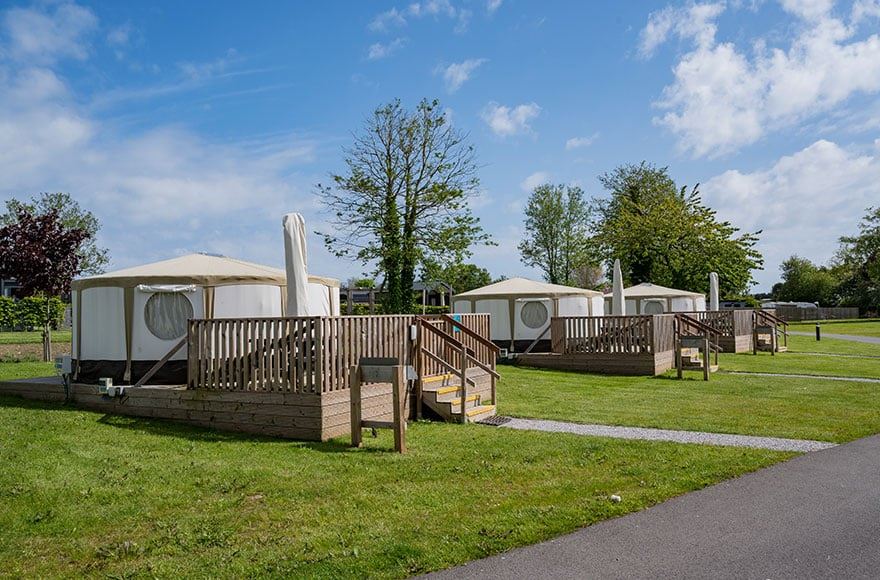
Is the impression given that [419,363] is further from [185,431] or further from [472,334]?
[185,431]

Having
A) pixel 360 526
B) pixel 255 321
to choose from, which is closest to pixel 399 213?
pixel 255 321

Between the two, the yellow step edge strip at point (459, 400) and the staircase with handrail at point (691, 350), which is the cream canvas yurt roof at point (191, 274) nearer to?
the yellow step edge strip at point (459, 400)

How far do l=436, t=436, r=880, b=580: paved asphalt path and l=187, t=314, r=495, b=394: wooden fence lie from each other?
3.90m

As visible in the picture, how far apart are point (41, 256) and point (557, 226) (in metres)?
37.1

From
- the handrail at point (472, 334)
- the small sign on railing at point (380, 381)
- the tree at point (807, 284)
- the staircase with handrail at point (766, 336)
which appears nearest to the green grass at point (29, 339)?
the handrail at point (472, 334)

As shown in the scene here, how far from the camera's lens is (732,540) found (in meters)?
4.65

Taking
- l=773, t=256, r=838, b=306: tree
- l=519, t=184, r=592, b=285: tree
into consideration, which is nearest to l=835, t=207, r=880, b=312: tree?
l=773, t=256, r=838, b=306: tree

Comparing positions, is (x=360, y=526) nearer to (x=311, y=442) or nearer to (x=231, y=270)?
(x=311, y=442)

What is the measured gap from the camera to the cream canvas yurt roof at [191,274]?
10641mm

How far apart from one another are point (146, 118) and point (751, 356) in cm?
1822

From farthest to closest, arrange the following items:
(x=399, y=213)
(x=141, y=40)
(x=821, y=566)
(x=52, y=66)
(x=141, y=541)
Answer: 1. (x=399, y=213)
2. (x=52, y=66)
3. (x=141, y=40)
4. (x=141, y=541)
5. (x=821, y=566)

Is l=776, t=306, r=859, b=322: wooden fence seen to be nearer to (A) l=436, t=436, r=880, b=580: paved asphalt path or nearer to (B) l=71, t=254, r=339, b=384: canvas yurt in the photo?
(B) l=71, t=254, r=339, b=384: canvas yurt

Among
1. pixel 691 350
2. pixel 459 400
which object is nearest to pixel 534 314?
pixel 691 350

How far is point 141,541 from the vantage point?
4.80 m
